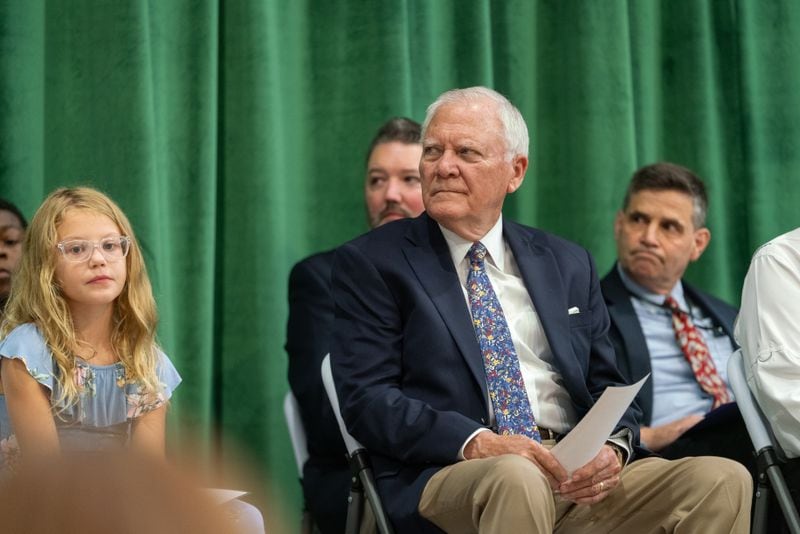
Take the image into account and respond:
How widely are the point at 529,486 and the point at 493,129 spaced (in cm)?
102

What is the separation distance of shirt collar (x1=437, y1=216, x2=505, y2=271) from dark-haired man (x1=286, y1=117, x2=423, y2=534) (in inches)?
21.9

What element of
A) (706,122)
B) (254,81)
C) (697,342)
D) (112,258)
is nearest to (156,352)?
(112,258)

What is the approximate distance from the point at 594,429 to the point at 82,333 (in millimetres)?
1172

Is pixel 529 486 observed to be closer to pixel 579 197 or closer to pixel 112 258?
pixel 112 258

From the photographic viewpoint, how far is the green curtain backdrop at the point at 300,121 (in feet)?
11.3

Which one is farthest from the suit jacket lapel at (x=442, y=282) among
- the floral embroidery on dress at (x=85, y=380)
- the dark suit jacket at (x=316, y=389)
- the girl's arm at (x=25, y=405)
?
the girl's arm at (x=25, y=405)

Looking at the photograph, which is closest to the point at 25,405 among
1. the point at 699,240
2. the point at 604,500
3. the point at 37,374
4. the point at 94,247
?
the point at 37,374

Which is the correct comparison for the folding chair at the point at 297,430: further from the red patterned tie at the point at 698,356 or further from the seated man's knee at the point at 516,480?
the red patterned tie at the point at 698,356

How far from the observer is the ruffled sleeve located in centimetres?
243

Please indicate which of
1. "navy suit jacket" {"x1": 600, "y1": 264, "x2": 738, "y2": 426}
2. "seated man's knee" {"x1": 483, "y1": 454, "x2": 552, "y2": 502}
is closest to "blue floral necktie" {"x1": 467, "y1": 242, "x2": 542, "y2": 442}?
"seated man's knee" {"x1": 483, "y1": 454, "x2": 552, "y2": 502}

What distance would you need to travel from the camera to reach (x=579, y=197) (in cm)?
437

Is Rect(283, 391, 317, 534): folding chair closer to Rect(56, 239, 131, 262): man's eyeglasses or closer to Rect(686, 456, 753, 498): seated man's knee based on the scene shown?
Rect(56, 239, 131, 262): man's eyeglasses

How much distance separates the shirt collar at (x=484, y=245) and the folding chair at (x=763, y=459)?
677 mm

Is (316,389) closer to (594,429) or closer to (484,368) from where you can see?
(484,368)
